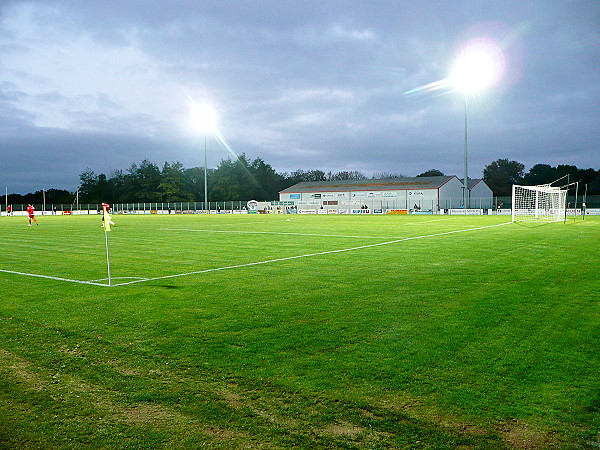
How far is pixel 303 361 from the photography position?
4.92 meters

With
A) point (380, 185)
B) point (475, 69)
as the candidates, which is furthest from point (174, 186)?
point (475, 69)

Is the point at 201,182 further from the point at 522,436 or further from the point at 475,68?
the point at 522,436

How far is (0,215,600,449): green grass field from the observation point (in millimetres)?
3523

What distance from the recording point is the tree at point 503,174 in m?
110

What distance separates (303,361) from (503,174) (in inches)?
4657

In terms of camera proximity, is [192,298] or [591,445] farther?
[192,298]

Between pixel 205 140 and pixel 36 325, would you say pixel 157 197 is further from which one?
pixel 36 325

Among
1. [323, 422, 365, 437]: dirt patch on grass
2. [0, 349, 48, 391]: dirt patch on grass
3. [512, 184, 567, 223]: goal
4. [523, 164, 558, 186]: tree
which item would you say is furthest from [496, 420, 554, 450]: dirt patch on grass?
[523, 164, 558, 186]: tree

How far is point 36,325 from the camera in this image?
6.40 m

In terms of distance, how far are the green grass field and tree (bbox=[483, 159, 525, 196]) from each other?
109 metres

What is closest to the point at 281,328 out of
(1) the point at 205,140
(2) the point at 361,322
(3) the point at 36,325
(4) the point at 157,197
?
(2) the point at 361,322

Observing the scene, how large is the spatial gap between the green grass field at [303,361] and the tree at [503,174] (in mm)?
109178

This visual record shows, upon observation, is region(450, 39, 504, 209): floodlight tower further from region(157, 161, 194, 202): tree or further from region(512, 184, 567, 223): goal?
region(157, 161, 194, 202): tree

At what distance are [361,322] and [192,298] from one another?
10.8 feet
